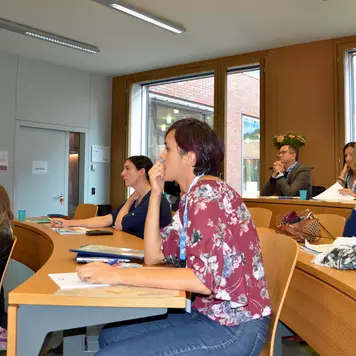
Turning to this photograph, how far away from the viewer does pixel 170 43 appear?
18.1ft

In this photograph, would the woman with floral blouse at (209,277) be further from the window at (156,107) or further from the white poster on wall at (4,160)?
the window at (156,107)

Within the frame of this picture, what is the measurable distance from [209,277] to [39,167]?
18.7 ft

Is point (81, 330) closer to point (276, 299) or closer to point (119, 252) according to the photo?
point (119, 252)

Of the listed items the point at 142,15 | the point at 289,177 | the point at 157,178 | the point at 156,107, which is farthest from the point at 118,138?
the point at 157,178

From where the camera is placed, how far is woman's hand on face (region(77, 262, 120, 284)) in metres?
1.22

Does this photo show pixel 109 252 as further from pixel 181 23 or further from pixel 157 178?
pixel 181 23

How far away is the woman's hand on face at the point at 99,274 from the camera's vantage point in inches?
47.9

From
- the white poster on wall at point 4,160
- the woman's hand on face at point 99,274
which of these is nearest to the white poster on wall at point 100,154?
the white poster on wall at point 4,160

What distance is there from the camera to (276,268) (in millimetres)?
1495

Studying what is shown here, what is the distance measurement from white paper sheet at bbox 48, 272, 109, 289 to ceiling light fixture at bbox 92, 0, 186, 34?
345 cm

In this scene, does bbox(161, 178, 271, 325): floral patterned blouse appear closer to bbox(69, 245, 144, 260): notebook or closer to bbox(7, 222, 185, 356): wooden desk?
bbox(7, 222, 185, 356): wooden desk

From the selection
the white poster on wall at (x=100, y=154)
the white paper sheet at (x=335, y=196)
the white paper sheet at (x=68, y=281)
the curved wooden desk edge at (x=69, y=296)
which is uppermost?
the white poster on wall at (x=100, y=154)

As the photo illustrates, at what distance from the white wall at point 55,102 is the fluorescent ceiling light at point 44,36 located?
1.00m

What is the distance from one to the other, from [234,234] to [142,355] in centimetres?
44
